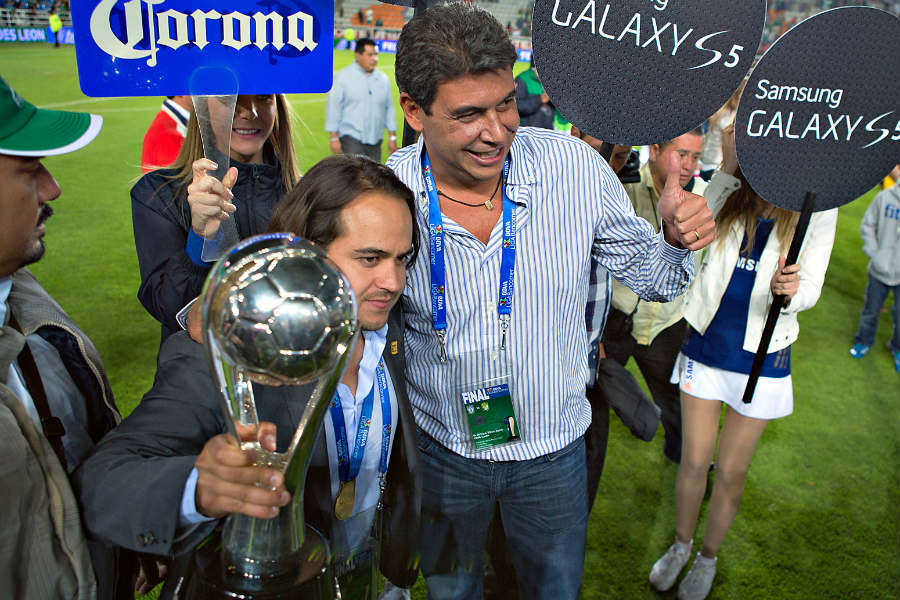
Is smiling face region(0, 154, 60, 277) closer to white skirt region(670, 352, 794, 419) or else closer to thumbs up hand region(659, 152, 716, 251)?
thumbs up hand region(659, 152, 716, 251)

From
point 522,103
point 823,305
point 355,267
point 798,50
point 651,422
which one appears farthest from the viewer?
point 522,103

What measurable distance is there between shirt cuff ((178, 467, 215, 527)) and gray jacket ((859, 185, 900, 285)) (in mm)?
5328

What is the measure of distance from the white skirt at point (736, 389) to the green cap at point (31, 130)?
2.15 meters

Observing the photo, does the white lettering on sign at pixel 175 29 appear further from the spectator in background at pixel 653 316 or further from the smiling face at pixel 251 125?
the spectator in background at pixel 653 316

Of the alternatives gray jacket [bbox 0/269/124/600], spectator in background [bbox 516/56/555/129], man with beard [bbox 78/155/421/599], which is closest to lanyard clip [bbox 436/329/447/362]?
man with beard [bbox 78/155/421/599]

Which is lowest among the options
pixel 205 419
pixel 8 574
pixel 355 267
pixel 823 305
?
pixel 823 305

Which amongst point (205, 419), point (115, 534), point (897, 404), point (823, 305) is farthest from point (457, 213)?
point (823, 305)

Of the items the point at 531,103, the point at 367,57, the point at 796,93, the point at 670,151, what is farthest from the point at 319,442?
the point at 367,57

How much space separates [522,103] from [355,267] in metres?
6.40

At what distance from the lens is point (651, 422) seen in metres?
2.40

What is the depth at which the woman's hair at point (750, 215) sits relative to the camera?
7.64 feet

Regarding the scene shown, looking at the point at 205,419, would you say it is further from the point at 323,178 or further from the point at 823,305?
the point at 823,305

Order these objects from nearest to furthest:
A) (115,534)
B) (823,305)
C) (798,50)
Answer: (115,534) → (798,50) → (823,305)

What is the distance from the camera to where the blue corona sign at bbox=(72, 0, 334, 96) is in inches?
53.2
